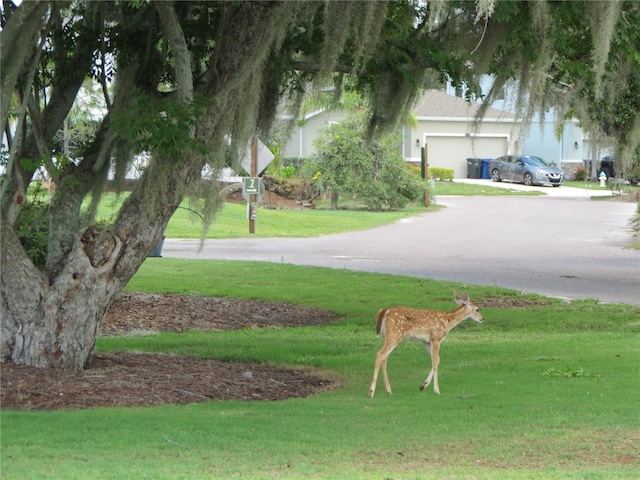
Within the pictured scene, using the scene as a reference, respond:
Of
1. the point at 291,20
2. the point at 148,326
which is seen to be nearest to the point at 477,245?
the point at 148,326

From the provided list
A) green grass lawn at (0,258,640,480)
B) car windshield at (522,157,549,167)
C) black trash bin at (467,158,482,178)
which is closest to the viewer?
green grass lawn at (0,258,640,480)

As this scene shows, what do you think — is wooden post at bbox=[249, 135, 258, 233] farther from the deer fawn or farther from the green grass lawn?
the deer fawn

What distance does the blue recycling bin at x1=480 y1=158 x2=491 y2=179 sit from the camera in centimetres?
6039

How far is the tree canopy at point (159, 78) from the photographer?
9.42 m

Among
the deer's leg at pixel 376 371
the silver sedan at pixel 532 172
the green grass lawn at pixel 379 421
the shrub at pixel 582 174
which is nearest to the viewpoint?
the green grass lawn at pixel 379 421

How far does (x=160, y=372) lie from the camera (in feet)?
33.1

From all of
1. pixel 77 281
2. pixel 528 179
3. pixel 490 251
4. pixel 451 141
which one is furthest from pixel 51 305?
pixel 451 141

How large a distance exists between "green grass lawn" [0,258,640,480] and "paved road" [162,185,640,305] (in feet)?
20.6

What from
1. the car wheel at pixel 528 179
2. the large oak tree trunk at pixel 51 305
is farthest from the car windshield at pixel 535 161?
the large oak tree trunk at pixel 51 305

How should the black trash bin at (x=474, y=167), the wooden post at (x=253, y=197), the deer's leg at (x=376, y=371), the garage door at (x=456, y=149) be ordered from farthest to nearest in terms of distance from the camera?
1. the black trash bin at (x=474, y=167)
2. the garage door at (x=456, y=149)
3. the wooden post at (x=253, y=197)
4. the deer's leg at (x=376, y=371)

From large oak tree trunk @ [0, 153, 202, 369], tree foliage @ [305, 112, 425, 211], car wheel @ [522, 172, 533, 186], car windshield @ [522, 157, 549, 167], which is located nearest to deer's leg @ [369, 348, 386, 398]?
large oak tree trunk @ [0, 153, 202, 369]

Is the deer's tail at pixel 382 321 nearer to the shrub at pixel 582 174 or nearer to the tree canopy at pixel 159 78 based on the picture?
the tree canopy at pixel 159 78

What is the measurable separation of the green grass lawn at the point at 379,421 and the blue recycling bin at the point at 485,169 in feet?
153

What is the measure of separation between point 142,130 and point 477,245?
803 inches
